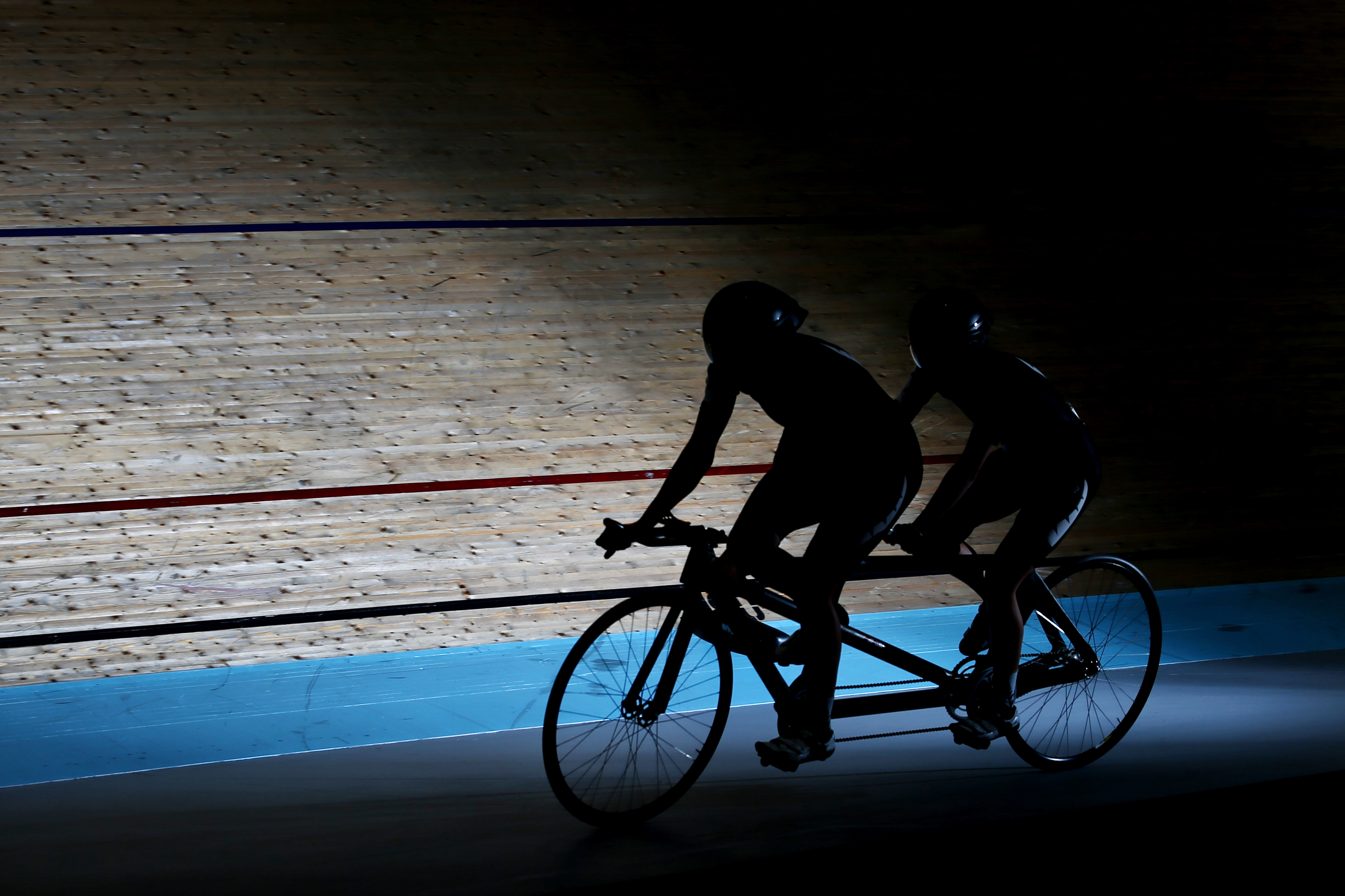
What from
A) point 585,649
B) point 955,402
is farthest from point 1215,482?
point 585,649

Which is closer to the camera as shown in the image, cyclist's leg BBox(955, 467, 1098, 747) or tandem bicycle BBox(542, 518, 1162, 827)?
tandem bicycle BBox(542, 518, 1162, 827)

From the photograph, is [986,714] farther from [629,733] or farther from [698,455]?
[698,455]

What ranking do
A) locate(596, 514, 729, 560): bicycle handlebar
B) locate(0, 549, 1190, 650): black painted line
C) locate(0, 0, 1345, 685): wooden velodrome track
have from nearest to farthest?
1. locate(596, 514, 729, 560): bicycle handlebar
2. locate(0, 549, 1190, 650): black painted line
3. locate(0, 0, 1345, 685): wooden velodrome track

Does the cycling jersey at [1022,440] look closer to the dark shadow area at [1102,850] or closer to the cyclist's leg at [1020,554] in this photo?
the cyclist's leg at [1020,554]

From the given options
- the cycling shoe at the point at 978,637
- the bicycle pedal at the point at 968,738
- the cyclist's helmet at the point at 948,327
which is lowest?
the bicycle pedal at the point at 968,738

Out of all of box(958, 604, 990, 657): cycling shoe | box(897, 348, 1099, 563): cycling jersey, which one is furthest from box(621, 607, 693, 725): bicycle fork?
box(958, 604, 990, 657): cycling shoe

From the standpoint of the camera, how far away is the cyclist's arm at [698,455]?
7.29 feet

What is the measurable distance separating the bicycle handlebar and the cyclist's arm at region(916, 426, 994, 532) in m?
0.59

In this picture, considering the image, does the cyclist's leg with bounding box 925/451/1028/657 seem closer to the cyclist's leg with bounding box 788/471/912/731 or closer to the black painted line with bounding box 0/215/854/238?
the cyclist's leg with bounding box 788/471/912/731

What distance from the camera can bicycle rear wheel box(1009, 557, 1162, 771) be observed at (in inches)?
107

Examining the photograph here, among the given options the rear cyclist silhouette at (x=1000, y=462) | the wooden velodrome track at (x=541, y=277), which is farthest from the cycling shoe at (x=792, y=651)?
the wooden velodrome track at (x=541, y=277)

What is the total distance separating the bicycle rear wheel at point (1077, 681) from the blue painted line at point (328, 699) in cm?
98

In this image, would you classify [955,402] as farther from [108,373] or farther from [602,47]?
[108,373]

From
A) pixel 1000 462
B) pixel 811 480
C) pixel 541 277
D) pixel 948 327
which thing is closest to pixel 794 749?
pixel 811 480
